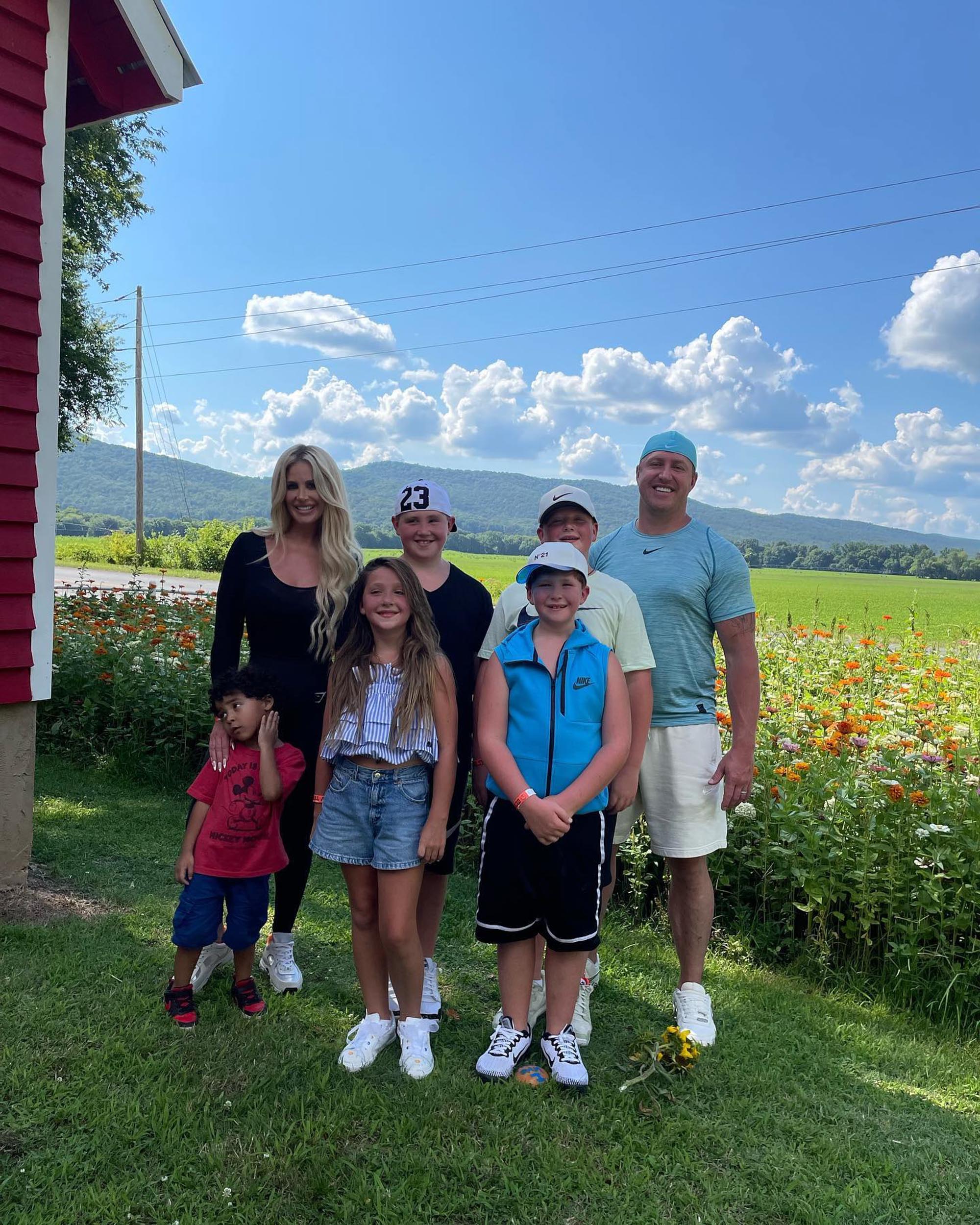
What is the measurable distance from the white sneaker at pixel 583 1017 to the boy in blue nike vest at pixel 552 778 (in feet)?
0.77

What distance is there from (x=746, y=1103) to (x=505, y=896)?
3.31 feet

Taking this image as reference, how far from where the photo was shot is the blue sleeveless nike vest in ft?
8.92

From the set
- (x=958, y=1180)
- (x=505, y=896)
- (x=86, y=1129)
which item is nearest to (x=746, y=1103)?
(x=958, y=1180)

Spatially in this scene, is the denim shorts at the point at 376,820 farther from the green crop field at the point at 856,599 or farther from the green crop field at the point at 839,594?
the green crop field at the point at 856,599

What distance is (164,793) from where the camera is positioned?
6.07 m

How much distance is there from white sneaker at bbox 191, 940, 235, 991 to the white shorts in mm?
1630

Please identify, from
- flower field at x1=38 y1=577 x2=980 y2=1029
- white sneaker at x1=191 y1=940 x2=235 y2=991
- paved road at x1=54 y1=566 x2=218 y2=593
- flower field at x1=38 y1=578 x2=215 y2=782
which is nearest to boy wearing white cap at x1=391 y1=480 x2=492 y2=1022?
white sneaker at x1=191 y1=940 x2=235 y2=991

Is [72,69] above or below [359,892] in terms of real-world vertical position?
above

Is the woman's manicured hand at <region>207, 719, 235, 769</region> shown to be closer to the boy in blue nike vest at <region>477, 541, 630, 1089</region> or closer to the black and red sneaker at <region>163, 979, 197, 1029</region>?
the black and red sneaker at <region>163, 979, 197, 1029</region>

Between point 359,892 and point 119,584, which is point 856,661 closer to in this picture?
point 359,892

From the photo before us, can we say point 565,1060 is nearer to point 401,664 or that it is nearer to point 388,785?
point 388,785

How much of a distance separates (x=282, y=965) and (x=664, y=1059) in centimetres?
150

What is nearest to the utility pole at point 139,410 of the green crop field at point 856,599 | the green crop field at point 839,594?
the green crop field at point 839,594

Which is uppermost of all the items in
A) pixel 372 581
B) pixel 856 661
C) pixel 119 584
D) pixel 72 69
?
pixel 72 69
